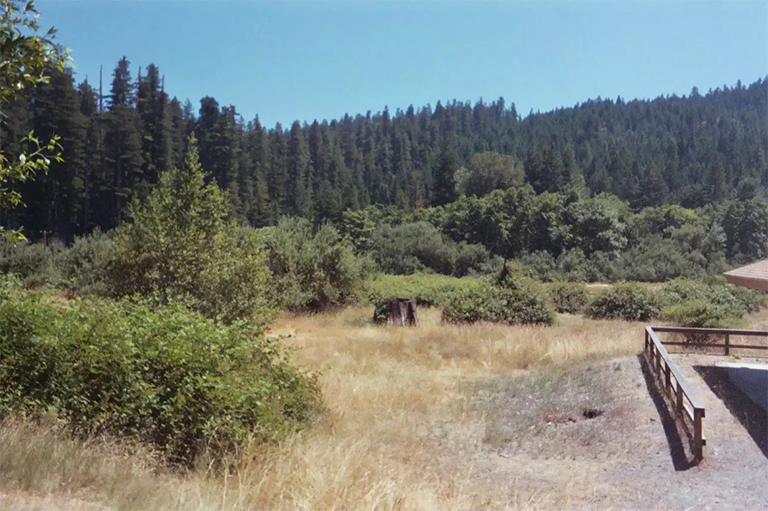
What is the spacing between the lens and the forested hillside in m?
45.6

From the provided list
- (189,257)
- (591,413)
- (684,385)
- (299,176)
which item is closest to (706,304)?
(591,413)

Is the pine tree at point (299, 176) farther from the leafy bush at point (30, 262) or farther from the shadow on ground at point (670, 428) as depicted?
the shadow on ground at point (670, 428)

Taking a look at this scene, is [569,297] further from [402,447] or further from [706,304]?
[402,447]

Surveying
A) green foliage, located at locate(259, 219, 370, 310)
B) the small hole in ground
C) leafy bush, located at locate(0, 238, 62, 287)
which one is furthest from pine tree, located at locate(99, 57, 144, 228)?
the small hole in ground

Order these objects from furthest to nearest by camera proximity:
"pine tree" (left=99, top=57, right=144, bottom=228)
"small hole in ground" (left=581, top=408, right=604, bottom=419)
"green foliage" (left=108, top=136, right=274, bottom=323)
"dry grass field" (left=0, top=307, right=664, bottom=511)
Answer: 1. "pine tree" (left=99, top=57, right=144, bottom=228)
2. "green foliage" (left=108, top=136, right=274, bottom=323)
3. "small hole in ground" (left=581, top=408, right=604, bottom=419)
4. "dry grass field" (left=0, top=307, right=664, bottom=511)

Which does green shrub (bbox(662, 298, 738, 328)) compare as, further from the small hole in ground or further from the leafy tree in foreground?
the leafy tree in foreground

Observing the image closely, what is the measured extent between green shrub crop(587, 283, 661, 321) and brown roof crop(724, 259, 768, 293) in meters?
11.0

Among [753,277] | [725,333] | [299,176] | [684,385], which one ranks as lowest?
[684,385]

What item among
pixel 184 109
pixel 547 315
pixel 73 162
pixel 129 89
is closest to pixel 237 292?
pixel 547 315

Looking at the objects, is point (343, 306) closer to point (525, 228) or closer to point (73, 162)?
point (73, 162)

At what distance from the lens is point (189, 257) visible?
1418 centimetres

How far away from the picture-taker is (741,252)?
51.8 m

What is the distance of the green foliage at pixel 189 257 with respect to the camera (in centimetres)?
1408

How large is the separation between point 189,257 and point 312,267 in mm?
12228
